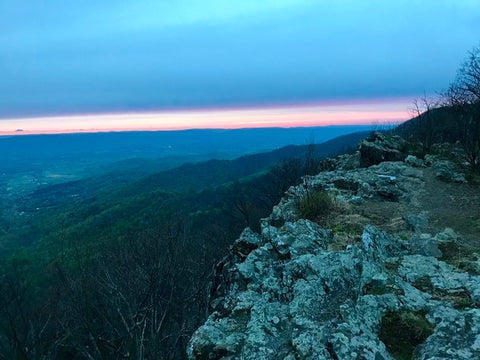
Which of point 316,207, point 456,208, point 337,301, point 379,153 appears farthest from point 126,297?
point 379,153

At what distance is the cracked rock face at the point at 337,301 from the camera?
152 inches

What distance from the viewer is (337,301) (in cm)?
512

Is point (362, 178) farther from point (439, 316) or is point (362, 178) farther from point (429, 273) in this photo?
point (439, 316)

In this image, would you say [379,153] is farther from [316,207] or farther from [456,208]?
[316,207]

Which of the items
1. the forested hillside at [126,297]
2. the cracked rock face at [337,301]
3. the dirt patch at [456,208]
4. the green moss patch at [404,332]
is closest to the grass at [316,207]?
the cracked rock face at [337,301]

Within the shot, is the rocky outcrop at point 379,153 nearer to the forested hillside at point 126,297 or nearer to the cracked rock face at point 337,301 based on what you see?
the forested hillside at point 126,297

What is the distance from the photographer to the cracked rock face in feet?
12.7

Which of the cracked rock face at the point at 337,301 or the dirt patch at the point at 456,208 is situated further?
the dirt patch at the point at 456,208

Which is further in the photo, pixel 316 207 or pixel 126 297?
pixel 126 297

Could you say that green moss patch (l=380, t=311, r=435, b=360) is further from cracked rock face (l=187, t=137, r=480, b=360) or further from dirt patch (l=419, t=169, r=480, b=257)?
dirt patch (l=419, t=169, r=480, b=257)

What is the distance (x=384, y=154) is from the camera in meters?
17.4

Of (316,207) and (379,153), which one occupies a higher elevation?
(379,153)

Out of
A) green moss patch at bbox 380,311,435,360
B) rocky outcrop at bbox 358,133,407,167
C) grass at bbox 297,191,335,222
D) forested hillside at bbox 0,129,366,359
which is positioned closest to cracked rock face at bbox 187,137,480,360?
green moss patch at bbox 380,311,435,360

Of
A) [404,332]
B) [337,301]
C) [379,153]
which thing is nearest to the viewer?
[404,332]
